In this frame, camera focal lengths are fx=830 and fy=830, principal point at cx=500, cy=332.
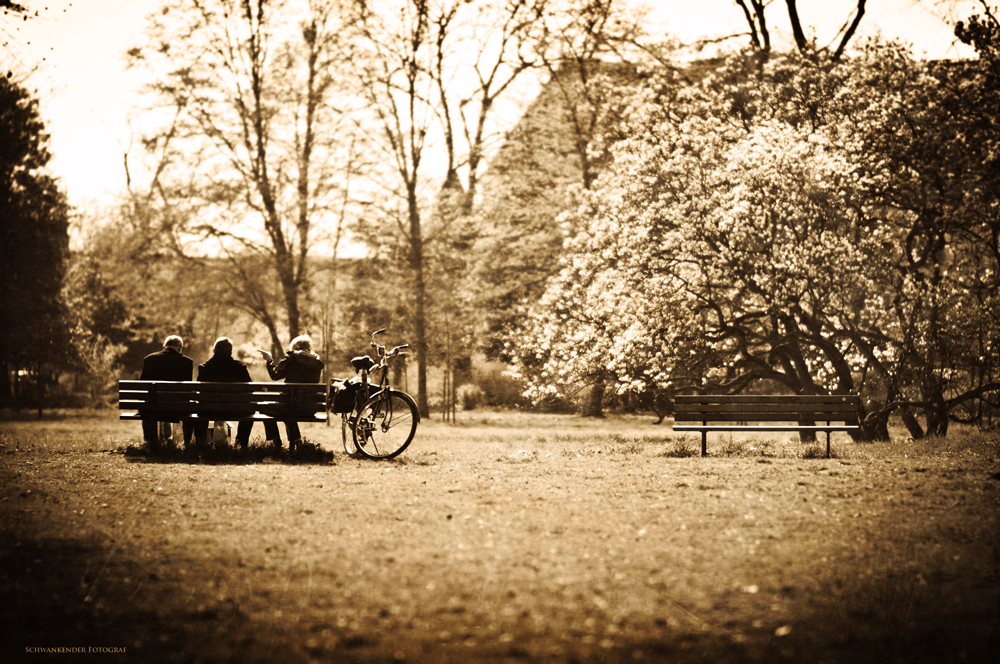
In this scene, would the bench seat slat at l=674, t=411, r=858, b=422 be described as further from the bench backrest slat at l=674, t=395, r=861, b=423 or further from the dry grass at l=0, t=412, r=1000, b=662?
the dry grass at l=0, t=412, r=1000, b=662

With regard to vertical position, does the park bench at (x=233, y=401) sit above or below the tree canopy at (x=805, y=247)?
below

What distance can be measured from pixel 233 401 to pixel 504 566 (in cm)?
669

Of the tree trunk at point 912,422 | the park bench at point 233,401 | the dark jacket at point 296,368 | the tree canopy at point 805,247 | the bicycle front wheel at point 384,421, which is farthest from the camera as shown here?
the tree trunk at point 912,422

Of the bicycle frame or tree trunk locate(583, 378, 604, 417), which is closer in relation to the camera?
the bicycle frame

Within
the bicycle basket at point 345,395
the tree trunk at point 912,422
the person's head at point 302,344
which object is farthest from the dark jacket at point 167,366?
the tree trunk at point 912,422

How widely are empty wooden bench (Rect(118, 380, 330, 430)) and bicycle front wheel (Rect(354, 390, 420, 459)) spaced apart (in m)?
0.61

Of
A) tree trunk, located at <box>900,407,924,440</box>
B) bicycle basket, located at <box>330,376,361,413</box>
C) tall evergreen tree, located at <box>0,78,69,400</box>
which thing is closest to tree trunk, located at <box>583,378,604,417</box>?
tree trunk, located at <box>900,407,924,440</box>

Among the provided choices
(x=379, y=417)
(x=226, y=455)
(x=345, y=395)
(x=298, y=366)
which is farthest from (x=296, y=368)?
(x=379, y=417)

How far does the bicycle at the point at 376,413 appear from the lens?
10.1 meters

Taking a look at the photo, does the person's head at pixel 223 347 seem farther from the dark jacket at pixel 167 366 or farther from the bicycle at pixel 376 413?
the bicycle at pixel 376 413

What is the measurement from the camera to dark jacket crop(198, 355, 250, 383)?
1120 cm

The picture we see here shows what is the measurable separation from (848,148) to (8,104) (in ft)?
81.8

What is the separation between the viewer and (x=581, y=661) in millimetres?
3379

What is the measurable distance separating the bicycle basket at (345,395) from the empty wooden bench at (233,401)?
0.20 meters
